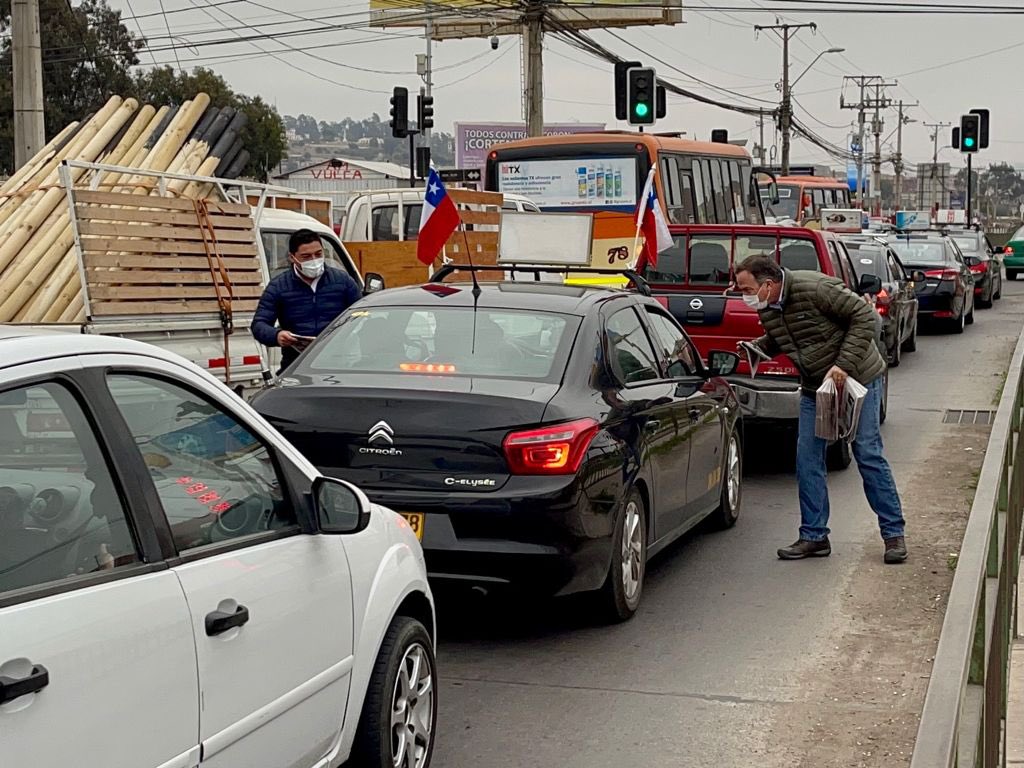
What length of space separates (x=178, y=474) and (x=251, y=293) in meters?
8.28

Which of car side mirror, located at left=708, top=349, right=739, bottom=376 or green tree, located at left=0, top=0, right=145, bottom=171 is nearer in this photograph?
car side mirror, located at left=708, top=349, right=739, bottom=376

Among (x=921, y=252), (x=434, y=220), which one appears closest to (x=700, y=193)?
(x=921, y=252)

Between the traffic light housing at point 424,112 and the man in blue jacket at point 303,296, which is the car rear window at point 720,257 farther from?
the traffic light housing at point 424,112

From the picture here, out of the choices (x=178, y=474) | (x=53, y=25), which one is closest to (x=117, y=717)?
(x=178, y=474)

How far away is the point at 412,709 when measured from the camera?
4996mm

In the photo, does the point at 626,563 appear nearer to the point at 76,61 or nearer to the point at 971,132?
the point at 971,132

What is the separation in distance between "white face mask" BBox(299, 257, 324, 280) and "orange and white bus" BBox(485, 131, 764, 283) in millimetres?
12708

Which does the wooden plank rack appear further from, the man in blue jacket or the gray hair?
the gray hair

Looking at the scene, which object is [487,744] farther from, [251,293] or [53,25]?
[53,25]

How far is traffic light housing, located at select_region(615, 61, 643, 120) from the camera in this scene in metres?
28.0

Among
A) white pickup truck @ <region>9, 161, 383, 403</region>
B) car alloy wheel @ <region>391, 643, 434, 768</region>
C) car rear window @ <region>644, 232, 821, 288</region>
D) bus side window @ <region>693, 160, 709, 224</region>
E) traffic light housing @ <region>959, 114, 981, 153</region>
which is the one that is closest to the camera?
car alloy wheel @ <region>391, 643, 434, 768</region>

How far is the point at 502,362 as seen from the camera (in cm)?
732

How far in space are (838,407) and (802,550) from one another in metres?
0.92

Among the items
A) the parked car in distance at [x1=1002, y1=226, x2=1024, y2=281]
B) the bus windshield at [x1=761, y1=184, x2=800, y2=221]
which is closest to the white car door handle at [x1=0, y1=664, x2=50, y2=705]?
the bus windshield at [x1=761, y1=184, x2=800, y2=221]
